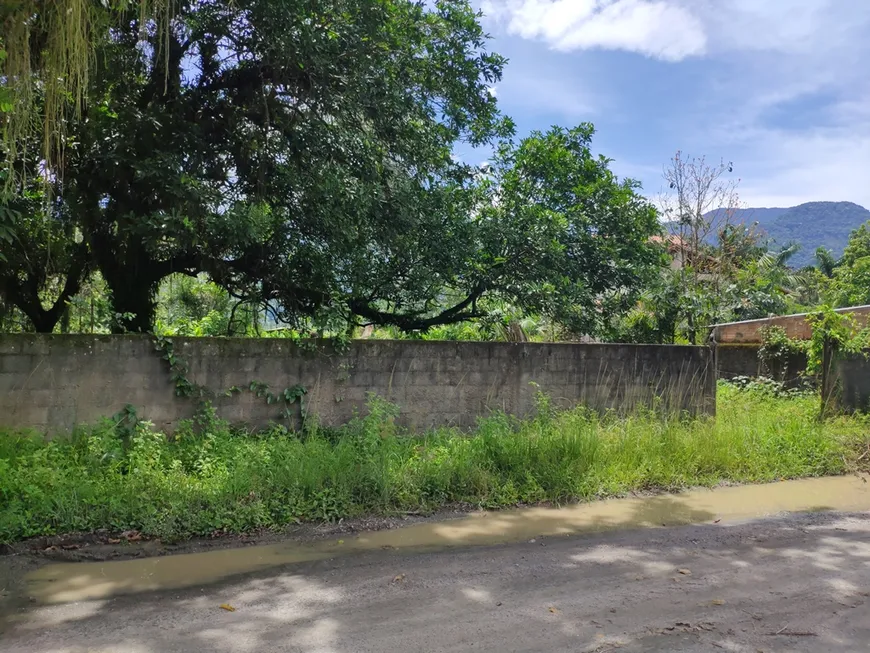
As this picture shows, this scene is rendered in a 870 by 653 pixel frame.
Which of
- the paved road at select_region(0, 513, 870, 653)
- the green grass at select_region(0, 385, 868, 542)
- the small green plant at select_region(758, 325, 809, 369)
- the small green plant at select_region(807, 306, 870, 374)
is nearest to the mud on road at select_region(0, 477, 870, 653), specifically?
the paved road at select_region(0, 513, 870, 653)

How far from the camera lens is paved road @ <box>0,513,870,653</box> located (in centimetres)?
332

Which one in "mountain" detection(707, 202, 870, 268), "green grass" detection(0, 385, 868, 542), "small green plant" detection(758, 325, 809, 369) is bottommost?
"green grass" detection(0, 385, 868, 542)

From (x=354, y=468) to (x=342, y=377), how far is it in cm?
158

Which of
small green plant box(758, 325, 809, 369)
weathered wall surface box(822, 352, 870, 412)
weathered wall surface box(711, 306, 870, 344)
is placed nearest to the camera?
weathered wall surface box(822, 352, 870, 412)

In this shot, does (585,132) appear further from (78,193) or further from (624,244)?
(78,193)

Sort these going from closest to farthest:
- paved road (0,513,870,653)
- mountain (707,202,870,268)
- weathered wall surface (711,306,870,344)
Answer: paved road (0,513,870,653), weathered wall surface (711,306,870,344), mountain (707,202,870,268)

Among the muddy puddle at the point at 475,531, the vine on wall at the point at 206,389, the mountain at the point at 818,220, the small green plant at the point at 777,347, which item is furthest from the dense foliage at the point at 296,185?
the mountain at the point at 818,220

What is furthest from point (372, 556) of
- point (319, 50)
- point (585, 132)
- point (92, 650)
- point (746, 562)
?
point (585, 132)

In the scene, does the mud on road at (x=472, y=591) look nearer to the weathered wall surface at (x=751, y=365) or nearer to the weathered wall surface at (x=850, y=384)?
the weathered wall surface at (x=850, y=384)

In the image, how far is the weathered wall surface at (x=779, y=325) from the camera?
12844 millimetres

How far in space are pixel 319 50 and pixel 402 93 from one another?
121cm

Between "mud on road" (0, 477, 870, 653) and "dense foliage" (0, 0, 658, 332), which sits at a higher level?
"dense foliage" (0, 0, 658, 332)

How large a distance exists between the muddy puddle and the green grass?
1.01ft

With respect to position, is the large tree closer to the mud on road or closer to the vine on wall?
the vine on wall
